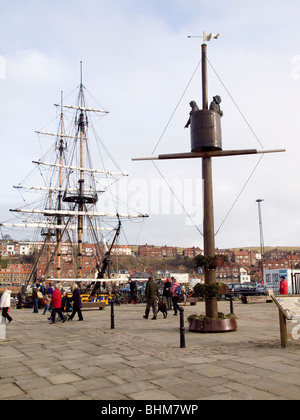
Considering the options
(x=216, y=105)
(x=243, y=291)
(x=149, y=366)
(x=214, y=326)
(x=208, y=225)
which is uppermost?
(x=216, y=105)

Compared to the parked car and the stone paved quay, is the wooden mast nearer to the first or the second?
the stone paved quay

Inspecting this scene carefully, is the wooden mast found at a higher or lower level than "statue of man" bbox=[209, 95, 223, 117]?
lower

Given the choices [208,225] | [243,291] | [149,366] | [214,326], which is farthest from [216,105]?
[243,291]

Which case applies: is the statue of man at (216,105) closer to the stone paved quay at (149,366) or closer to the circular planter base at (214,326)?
the circular planter base at (214,326)

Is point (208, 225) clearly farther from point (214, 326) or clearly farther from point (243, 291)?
point (243, 291)

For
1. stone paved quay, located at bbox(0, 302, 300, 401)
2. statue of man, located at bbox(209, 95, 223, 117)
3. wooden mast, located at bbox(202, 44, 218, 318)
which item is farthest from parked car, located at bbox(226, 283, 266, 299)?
statue of man, located at bbox(209, 95, 223, 117)

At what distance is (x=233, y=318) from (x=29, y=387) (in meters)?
6.77

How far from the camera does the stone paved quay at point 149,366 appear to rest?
5.23m

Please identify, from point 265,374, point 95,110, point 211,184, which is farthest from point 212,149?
point 95,110

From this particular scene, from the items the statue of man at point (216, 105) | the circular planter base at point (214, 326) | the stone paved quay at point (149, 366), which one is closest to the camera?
the stone paved quay at point (149, 366)

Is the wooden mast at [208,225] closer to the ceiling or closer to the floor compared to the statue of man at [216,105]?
closer to the floor

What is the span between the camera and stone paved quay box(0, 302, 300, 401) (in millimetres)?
5227

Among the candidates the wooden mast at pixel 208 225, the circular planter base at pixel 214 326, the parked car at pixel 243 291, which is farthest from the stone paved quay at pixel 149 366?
the parked car at pixel 243 291

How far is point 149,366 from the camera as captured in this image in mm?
6832
